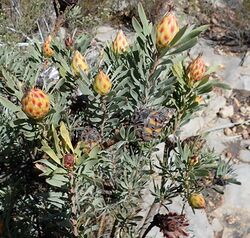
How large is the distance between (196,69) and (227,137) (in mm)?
2513

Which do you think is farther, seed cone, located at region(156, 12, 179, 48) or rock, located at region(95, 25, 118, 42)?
rock, located at region(95, 25, 118, 42)

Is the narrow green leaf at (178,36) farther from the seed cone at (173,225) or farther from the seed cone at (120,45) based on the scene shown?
the seed cone at (173,225)

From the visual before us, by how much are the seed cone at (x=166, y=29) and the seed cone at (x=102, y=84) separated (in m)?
0.12

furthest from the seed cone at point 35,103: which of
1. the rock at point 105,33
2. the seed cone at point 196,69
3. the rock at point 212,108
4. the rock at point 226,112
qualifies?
the rock at point 105,33

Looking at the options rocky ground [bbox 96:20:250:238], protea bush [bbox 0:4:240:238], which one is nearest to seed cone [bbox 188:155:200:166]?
protea bush [bbox 0:4:240:238]

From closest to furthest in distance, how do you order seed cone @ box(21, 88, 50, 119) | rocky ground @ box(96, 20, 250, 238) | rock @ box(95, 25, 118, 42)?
seed cone @ box(21, 88, 50, 119) < rocky ground @ box(96, 20, 250, 238) < rock @ box(95, 25, 118, 42)

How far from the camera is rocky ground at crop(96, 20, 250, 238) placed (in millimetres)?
2590

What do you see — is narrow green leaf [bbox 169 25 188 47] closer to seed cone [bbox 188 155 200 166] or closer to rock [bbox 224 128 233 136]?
seed cone [bbox 188 155 200 166]

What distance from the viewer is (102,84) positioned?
83cm

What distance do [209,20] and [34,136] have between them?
4230mm

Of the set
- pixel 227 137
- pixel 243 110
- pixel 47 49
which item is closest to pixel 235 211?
pixel 227 137

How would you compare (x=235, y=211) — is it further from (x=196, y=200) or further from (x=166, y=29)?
(x=166, y=29)

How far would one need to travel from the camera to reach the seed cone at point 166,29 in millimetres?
756

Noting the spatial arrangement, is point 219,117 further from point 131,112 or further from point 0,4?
point 131,112
